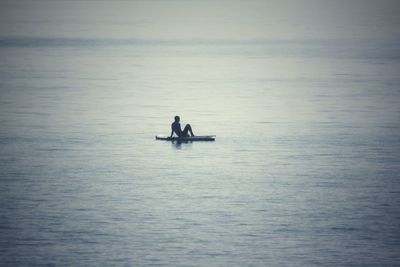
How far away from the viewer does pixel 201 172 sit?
27.2 metres

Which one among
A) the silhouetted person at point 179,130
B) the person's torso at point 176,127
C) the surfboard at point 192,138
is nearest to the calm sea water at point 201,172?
the surfboard at point 192,138

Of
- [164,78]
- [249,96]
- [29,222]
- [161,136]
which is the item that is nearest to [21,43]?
[164,78]

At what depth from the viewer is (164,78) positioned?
57.5m

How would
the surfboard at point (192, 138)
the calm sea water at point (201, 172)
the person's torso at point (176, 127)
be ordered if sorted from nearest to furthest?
the calm sea water at point (201, 172) → the person's torso at point (176, 127) → the surfboard at point (192, 138)

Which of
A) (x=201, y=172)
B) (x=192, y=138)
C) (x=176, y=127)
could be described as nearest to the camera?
(x=201, y=172)

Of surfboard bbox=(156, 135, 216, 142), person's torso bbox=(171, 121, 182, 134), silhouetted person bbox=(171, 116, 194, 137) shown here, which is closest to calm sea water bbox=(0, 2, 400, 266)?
surfboard bbox=(156, 135, 216, 142)

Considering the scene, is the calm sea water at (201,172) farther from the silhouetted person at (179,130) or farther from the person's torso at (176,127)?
the person's torso at (176,127)

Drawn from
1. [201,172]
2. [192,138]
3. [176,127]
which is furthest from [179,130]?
[201,172]

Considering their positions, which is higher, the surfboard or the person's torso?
Answer: the person's torso

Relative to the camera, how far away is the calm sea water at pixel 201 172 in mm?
20188

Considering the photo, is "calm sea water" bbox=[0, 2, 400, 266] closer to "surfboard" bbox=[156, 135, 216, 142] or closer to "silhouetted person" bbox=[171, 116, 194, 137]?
"surfboard" bbox=[156, 135, 216, 142]

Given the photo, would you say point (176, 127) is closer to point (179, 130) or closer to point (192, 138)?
point (179, 130)

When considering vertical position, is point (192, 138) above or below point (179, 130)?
below

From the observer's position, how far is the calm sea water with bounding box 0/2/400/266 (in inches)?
795
